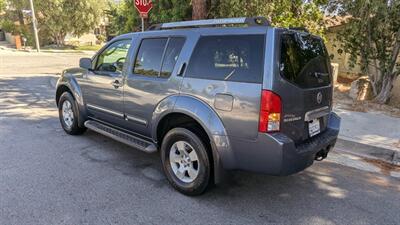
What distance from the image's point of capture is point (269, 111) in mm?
3023

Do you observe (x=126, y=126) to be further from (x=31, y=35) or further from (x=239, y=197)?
(x=31, y=35)

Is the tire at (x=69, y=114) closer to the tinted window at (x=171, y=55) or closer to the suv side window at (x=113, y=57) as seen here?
the suv side window at (x=113, y=57)

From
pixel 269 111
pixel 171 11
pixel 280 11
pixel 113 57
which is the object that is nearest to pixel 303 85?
pixel 269 111

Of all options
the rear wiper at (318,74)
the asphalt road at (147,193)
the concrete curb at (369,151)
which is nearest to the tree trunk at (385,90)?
the concrete curb at (369,151)

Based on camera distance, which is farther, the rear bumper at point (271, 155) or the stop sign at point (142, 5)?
the stop sign at point (142, 5)


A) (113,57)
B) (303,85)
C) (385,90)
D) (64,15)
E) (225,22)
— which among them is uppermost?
(64,15)

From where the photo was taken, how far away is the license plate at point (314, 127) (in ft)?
11.6

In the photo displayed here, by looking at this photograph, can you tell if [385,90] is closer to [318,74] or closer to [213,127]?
[318,74]

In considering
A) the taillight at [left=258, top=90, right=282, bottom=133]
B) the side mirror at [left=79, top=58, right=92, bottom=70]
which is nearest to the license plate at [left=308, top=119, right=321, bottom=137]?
the taillight at [left=258, top=90, right=282, bottom=133]

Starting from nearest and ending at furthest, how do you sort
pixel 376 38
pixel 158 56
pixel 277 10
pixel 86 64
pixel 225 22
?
1. pixel 225 22
2. pixel 158 56
3. pixel 86 64
4. pixel 376 38
5. pixel 277 10

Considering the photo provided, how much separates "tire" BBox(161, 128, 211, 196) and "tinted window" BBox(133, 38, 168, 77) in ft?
2.91

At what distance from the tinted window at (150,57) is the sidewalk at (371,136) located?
3.54m

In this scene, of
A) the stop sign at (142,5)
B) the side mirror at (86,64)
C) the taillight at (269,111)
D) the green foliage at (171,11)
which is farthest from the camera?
the green foliage at (171,11)

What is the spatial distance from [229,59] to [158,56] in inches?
44.9
